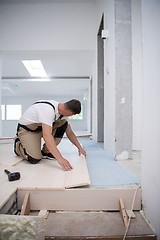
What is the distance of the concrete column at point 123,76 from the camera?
220cm

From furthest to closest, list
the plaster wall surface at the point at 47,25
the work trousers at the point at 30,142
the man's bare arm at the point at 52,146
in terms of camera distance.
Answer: the plaster wall surface at the point at 47,25 → the work trousers at the point at 30,142 → the man's bare arm at the point at 52,146

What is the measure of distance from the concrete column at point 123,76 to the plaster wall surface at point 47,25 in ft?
6.99

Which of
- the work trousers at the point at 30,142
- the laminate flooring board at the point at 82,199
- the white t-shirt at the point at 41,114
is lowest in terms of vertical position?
the laminate flooring board at the point at 82,199

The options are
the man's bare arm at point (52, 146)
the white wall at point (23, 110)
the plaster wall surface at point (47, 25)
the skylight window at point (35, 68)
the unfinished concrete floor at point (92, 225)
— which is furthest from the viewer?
the white wall at point (23, 110)

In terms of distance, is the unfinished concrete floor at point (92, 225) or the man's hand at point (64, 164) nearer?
the unfinished concrete floor at point (92, 225)

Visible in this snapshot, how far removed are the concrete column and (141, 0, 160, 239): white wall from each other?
104 centimetres

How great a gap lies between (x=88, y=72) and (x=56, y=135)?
5.31 meters

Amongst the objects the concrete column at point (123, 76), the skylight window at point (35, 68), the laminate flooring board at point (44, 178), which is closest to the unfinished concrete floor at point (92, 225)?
the laminate flooring board at point (44, 178)

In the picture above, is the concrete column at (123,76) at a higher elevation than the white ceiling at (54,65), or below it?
below

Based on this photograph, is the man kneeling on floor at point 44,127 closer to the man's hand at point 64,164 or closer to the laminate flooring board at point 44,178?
the man's hand at point 64,164

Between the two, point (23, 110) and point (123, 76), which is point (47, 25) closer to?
point (123, 76)

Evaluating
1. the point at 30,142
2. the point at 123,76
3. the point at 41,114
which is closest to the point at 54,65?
the point at 123,76

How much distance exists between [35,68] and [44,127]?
20.8ft

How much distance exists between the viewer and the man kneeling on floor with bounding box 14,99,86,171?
5.01 feet
